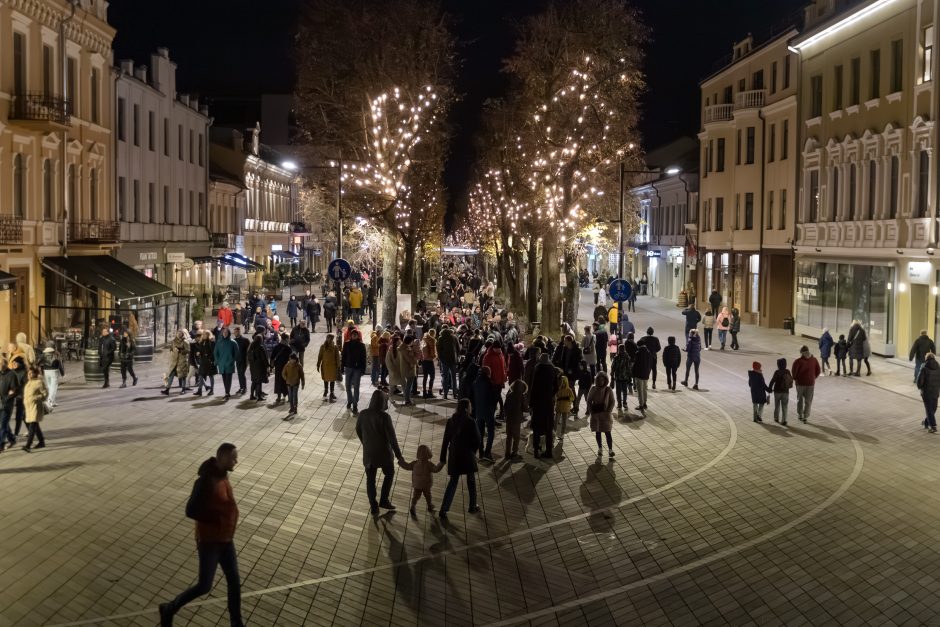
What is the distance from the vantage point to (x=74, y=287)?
31828mm

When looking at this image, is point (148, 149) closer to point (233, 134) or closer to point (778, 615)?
point (233, 134)

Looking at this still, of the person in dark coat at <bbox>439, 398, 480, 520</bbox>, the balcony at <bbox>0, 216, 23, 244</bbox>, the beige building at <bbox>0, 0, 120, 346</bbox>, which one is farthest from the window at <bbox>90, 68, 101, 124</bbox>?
the person in dark coat at <bbox>439, 398, 480, 520</bbox>

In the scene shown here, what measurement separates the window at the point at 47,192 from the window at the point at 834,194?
82.0ft

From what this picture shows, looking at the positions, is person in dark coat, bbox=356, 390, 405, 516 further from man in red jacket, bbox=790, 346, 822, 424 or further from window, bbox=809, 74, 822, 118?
window, bbox=809, 74, 822, 118

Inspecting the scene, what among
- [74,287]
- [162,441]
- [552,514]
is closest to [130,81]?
[74,287]

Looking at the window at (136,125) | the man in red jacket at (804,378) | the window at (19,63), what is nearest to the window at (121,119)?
the window at (136,125)

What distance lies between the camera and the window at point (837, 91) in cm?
3662

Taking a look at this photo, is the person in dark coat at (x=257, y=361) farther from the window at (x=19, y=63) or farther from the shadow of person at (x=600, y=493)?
the window at (x=19, y=63)

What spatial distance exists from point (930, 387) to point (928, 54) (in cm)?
1403

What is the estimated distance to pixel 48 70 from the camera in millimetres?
29625

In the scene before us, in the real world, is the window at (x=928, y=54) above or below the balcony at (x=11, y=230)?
above

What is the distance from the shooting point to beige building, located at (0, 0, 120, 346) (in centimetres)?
2717

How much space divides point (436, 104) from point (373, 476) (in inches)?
1078

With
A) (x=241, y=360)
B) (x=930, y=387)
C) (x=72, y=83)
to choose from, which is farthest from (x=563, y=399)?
(x=72, y=83)
